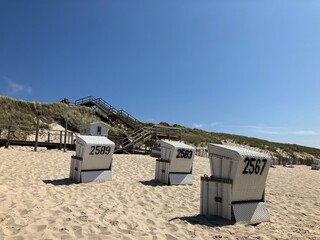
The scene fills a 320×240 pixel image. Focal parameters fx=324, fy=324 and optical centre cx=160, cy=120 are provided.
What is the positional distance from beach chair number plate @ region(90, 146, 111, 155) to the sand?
3.28ft

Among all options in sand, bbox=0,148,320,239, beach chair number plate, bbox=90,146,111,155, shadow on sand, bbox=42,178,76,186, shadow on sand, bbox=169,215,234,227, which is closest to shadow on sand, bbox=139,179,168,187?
sand, bbox=0,148,320,239

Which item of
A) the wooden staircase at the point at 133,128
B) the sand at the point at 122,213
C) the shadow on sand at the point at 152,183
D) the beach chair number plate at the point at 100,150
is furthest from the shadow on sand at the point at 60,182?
the wooden staircase at the point at 133,128

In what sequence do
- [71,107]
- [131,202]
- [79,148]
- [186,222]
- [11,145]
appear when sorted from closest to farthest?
[186,222] → [131,202] → [79,148] → [11,145] → [71,107]

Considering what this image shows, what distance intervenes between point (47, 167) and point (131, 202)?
6.10m

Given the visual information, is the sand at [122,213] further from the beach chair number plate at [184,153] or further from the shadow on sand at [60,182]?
the beach chair number plate at [184,153]

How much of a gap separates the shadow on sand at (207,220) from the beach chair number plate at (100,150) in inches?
182

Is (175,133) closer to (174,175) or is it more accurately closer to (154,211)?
(174,175)

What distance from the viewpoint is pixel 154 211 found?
257 inches

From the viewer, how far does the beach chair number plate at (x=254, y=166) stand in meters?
5.98

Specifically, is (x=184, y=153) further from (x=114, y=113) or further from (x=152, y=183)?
(x=114, y=113)

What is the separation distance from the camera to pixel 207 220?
19.6 ft

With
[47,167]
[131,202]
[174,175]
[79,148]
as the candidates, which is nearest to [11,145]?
[47,167]

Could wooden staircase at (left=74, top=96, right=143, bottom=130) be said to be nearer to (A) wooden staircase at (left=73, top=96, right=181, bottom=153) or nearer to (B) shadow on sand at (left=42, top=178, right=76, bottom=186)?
(A) wooden staircase at (left=73, top=96, right=181, bottom=153)

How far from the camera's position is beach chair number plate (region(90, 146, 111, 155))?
995 cm
